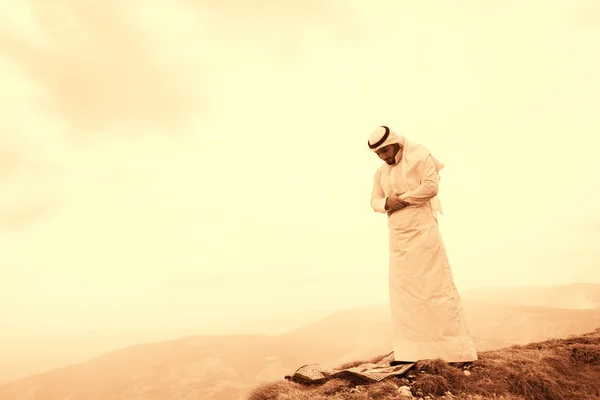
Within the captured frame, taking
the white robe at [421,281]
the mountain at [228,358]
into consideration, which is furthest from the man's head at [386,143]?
the mountain at [228,358]

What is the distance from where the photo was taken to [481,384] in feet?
13.5

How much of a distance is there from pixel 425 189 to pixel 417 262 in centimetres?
123

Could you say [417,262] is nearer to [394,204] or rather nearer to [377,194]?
[394,204]

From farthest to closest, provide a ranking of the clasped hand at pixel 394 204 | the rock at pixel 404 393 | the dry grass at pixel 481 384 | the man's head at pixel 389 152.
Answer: the man's head at pixel 389 152, the clasped hand at pixel 394 204, the dry grass at pixel 481 384, the rock at pixel 404 393

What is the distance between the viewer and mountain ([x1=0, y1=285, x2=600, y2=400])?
60.2m

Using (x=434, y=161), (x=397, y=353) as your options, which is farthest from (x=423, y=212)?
(x=397, y=353)

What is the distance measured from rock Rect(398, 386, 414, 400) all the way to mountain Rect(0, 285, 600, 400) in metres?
56.5

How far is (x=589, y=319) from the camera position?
60.8 metres

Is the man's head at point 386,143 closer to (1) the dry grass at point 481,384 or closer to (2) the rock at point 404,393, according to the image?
(1) the dry grass at point 481,384

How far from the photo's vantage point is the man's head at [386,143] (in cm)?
581

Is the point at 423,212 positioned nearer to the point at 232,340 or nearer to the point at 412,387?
the point at 412,387

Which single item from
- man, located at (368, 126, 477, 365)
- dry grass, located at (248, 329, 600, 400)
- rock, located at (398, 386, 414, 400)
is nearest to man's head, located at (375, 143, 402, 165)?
man, located at (368, 126, 477, 365)

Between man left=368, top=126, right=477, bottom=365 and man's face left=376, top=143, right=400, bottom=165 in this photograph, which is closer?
man left=368, top=126, right=477, bottom=365

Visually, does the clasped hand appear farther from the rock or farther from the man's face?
the rock
